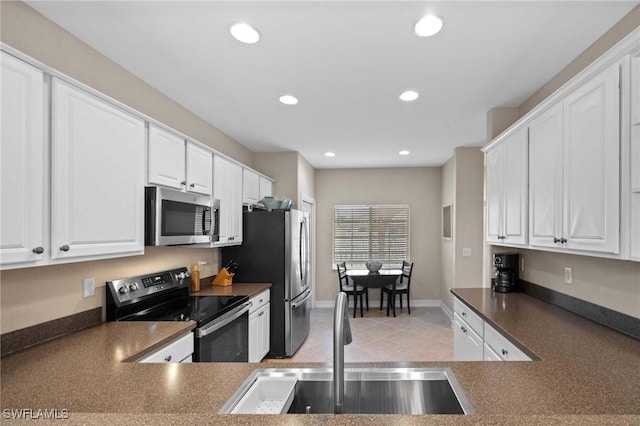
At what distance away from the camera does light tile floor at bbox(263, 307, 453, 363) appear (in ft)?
13.1

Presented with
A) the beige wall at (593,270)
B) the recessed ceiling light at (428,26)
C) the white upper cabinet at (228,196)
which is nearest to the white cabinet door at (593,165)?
the beige wall at (593,270)

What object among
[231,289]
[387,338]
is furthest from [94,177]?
[387,338]

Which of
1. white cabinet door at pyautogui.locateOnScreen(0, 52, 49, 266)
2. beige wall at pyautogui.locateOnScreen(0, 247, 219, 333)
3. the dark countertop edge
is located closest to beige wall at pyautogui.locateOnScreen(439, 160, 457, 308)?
the dark countertop edge

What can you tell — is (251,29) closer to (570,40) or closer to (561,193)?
(570,40)

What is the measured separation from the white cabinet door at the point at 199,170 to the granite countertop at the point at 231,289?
0.99 metres

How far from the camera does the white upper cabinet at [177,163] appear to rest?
237 cm

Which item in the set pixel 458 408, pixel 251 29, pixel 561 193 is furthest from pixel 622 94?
pixel 251 29

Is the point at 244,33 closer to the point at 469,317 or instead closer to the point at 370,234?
the point at 469,317

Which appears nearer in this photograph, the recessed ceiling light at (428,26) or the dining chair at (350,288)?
the recessed ceiling light at (428,26)

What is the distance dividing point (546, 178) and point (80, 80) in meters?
3.02

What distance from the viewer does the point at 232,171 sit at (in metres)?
3.71

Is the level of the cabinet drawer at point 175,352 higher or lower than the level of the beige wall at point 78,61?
lower

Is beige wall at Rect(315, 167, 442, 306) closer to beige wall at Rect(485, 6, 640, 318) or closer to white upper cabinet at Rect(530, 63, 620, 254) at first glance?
beige wall at Rect(485, 6, 640, 318)

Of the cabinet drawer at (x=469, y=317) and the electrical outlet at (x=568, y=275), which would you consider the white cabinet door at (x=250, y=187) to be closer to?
the cabinet drawer at (x=469, y=317)
